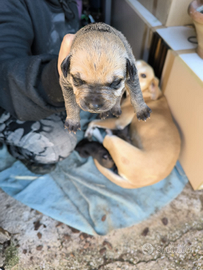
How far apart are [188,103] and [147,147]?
66 cm

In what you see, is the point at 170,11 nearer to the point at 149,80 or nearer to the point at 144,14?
the point at 144,14

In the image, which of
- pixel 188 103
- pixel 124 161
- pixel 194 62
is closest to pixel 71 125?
pixel 124 161

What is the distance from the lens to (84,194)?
2.33 meters

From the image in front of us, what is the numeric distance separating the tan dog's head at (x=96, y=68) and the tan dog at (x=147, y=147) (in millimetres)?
1143

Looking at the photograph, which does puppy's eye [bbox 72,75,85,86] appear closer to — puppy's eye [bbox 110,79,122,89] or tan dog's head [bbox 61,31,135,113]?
tan dog's head [bbox 61,31,135,113]

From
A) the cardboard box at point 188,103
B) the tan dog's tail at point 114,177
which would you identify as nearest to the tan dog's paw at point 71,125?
the tan dog's tail at point 114,177

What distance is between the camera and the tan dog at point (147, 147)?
2.10 metres

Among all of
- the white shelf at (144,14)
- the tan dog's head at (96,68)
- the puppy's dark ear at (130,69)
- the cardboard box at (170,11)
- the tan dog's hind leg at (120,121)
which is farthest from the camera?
the tan dog's hind leg at (120,121)

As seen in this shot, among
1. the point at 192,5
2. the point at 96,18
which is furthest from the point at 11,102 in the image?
the point at 96,18

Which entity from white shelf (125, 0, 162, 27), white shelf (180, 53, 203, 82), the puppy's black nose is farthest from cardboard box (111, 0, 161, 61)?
the puppy's black nose

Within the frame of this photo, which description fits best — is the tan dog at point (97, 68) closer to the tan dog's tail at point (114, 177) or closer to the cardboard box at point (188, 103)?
the cardboard box at point (188, 103)

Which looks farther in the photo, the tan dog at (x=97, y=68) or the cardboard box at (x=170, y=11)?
the cardboard box at (x=170, y=11)

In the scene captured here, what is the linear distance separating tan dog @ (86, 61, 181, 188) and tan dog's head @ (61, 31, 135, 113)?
1143 millimetres

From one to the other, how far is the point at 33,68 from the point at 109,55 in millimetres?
713
